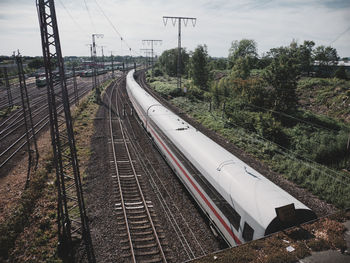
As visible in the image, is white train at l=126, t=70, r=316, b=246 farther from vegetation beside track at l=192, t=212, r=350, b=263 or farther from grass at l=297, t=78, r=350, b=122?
grass at l=297, t=78, r=350, b=122

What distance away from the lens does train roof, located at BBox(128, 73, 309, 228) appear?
7367 mm

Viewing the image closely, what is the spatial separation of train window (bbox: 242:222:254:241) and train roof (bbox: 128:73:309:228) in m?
0.48

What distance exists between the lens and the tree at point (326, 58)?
6091cm

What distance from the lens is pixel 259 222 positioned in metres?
7.09

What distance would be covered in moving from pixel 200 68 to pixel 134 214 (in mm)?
37622

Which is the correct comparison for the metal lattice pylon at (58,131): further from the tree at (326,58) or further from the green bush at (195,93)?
the tree at (326,58)

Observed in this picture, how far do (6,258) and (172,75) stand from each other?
83.7 meters

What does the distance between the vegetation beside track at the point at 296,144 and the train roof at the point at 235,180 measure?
5.13 meters

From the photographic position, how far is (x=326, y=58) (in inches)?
2510

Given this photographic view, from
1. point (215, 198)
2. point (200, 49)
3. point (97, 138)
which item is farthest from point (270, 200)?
point (200, 49)

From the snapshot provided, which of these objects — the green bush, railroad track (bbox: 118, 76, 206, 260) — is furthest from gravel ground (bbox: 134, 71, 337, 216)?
the green bush

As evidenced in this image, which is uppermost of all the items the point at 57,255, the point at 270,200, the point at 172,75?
the point at 172,75

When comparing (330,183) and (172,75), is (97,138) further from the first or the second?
(172,75)

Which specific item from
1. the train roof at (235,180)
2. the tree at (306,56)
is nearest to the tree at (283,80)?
the train roof at (235,180)
